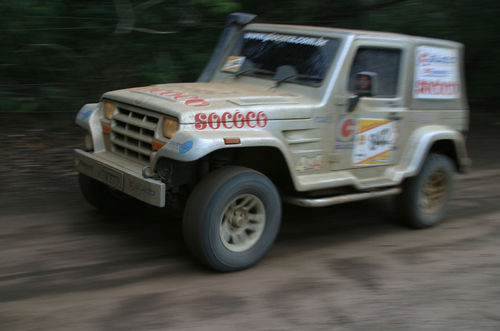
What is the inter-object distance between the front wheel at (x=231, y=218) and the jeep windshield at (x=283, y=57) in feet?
3.99

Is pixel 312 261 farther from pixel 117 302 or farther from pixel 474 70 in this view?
pixel 474 70

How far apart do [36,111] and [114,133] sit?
12.1 feet

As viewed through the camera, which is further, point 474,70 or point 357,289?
point 474,70

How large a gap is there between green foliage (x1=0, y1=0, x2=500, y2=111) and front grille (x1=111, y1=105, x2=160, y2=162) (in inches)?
119

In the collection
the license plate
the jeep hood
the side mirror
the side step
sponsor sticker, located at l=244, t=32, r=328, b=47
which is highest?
sponsor sticker, located at l=244, t=32, r=328, b=47

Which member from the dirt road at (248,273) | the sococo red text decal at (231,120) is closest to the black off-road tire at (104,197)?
the dirt road at (248,273)

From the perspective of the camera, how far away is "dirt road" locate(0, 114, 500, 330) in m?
3.98

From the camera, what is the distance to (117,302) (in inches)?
162

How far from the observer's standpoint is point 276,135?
4867 mm

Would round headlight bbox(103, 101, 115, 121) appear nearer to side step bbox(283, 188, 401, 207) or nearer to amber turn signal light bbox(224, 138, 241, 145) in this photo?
amber turn signal light bbox(224, 138, 241, 145)

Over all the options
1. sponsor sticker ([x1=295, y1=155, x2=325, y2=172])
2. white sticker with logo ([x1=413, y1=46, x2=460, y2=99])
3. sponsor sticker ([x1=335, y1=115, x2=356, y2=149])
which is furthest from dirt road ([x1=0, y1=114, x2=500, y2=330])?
white sticker with logo ([x1=413, y1=46, x2=460, y2=99])

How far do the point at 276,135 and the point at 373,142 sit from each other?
1.18 m

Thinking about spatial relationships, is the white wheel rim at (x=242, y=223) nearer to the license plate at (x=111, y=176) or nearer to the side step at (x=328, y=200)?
the side step at (x=328, y=200)

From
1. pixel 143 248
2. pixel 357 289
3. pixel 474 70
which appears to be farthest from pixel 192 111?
pixel 474 70
